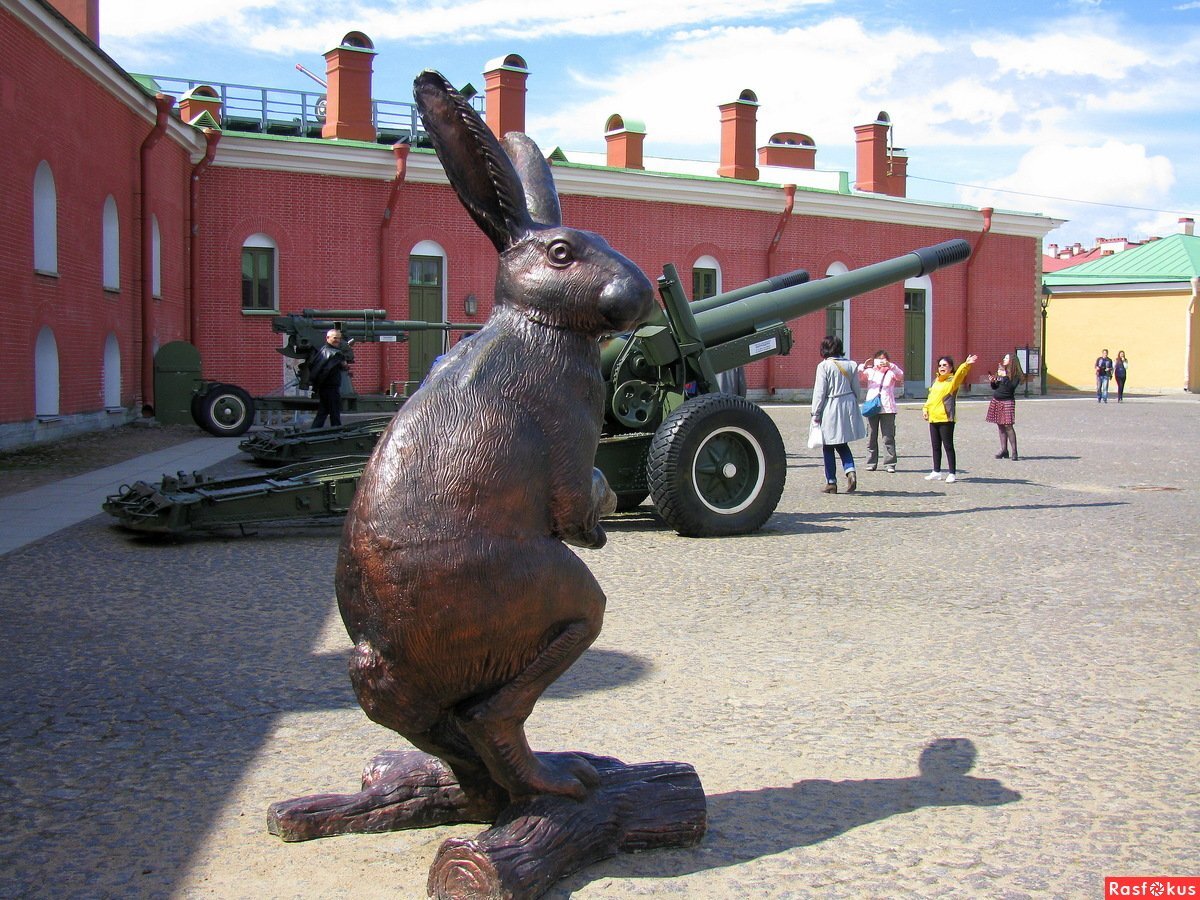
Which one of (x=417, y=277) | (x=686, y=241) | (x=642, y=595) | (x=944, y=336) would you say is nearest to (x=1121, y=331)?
(x=944, y=336)

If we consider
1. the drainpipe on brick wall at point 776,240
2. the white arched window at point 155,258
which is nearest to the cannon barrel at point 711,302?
the white arched window at point 155,258

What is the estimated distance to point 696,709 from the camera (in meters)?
4.47

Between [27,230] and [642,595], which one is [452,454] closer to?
[642,595]

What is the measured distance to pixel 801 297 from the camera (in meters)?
10.4

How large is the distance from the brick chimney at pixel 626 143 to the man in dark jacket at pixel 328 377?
55.8 ft

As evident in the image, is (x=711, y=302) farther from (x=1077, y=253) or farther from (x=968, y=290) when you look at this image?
(x=1077, y=253)

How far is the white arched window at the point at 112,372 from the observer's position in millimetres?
18922

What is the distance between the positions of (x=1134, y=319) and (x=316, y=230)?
31.7m

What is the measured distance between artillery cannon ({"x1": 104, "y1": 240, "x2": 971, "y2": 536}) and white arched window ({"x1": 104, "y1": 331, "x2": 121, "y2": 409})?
1105 centimetres

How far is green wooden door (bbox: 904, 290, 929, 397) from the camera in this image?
33.1 meters

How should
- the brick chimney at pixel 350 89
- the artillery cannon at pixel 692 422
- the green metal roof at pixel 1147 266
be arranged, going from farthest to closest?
the green metal roof at pixel 1147 266
the brick chimney at pixel 350 89
the artillery cannon at pixel 692 422

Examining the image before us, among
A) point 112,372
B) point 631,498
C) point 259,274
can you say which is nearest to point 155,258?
point 259,274

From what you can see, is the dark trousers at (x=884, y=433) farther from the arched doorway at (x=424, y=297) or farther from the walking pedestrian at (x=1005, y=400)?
the arched doorway at (x=424, y=297)

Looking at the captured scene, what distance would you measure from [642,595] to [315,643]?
6.50 feet
